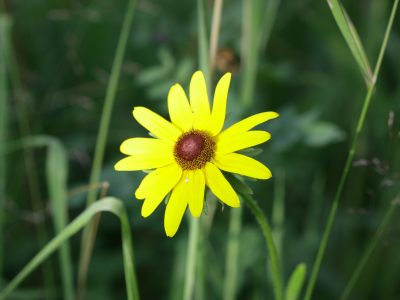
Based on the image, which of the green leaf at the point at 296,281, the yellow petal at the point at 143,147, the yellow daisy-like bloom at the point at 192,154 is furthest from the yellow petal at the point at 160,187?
the green leaf at the point at 296,281

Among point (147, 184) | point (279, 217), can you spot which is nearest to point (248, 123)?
point (147, 184)

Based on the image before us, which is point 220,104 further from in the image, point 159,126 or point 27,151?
point 27,151

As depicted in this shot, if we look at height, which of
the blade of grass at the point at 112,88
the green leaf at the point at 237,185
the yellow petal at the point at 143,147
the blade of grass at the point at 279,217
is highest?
the blade of grass at the point at 112,88

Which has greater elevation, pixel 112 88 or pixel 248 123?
pixel 112 88

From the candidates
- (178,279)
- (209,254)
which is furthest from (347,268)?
(178,279)

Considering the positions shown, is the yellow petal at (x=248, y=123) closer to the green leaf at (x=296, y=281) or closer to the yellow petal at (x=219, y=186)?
the yellow petal at (x=219, y=186)

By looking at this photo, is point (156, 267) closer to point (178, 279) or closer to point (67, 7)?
point (178, 279)

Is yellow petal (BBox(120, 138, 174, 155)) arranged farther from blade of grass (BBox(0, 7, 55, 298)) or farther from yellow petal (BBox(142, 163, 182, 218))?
blade of grass (BBox(0, 7, 55, 298))

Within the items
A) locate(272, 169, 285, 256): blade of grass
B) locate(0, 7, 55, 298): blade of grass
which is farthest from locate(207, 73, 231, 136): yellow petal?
locate(0, 7, 55, 298): blade of grass
